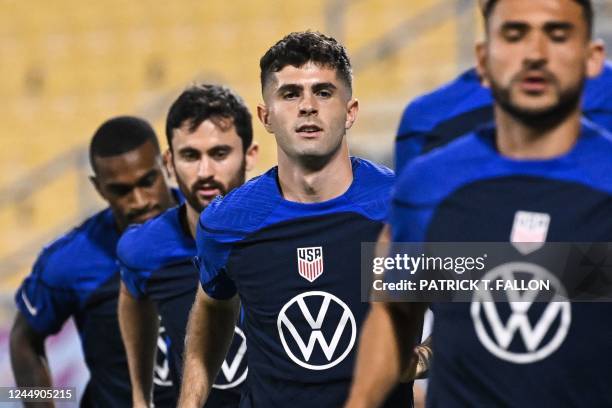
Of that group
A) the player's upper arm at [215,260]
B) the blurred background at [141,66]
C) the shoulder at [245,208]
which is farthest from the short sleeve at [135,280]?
the blurred background at [141,66]

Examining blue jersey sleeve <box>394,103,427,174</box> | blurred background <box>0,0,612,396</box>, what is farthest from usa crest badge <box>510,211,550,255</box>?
blurred background <box>0,0,612,396</box>

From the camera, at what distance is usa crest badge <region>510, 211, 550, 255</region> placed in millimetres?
2854

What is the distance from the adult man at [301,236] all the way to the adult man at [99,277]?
1602mm

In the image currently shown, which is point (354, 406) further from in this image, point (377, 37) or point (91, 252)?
point (377, 37)

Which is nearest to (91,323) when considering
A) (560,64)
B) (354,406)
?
(354,406)

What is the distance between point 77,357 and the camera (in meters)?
7.36

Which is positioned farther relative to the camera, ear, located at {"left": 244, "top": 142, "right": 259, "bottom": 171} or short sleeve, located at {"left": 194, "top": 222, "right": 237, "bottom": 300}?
ear, located at {"left": 244, "top": 142, "right": 259, "bottom": 171}

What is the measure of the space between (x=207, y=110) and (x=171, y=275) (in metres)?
0.70

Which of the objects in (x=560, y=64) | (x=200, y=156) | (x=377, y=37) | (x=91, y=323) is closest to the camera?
(x=560, y=64)

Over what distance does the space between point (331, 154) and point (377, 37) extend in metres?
6.93

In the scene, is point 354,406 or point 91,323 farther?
Answer: point 91,323

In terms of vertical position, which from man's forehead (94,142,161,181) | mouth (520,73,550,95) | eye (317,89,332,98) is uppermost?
mouth (520,73,550,95)

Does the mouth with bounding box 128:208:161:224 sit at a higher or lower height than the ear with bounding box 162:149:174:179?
lower

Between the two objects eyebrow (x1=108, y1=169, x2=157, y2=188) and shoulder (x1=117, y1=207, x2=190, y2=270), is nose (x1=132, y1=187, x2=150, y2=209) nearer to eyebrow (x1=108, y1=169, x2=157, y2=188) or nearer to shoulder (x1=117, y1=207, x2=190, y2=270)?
eyebrow (x1=108, y1=169, x2=157, y2=188)
